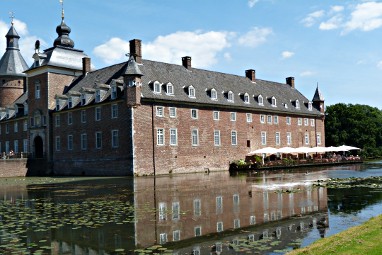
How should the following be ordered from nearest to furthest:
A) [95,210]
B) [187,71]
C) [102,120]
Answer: [95,210]
[102,120]
[187,71]

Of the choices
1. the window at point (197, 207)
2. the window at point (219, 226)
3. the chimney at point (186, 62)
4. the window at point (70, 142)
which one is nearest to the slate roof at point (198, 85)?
the chimney at point (186, 62)

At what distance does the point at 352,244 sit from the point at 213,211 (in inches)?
245

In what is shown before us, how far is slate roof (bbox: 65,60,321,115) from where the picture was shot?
4241cm

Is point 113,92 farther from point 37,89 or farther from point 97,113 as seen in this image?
point 37,89

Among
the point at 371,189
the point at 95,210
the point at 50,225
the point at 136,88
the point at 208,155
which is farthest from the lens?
the point at 208,155

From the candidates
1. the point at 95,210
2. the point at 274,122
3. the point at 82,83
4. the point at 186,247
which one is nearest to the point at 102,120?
the point at 82,83

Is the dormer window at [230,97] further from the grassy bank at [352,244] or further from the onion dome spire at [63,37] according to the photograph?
the grassy bank at [352,244]

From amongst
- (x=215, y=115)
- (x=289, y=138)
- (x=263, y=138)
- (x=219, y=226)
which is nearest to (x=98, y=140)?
(x=215, y=115)

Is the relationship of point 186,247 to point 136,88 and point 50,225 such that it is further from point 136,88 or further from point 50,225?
point 136,88

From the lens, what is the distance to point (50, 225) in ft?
39.1

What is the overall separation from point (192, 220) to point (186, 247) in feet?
10.4

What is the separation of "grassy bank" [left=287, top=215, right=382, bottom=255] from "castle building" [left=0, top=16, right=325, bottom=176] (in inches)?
1178

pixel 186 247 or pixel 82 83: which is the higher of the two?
pixel 82 83

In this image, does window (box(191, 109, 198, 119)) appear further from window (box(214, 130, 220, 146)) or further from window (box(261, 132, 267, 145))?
window (box(261, 132, 267, 145))
